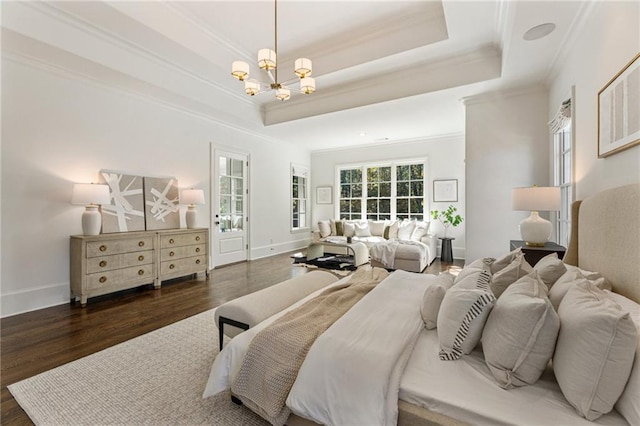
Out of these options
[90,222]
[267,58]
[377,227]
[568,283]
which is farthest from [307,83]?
[377,227]

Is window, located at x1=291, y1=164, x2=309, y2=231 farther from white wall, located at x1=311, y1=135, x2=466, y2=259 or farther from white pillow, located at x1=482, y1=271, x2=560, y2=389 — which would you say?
white pillow, located at x1=482, y1=271, x2=560, y2=389

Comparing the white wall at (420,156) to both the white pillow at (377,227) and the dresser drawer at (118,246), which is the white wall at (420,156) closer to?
the white pillow at (377,227)

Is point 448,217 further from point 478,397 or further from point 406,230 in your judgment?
point 478,397

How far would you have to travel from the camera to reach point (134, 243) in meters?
3.76

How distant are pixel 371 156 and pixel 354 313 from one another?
6339mm

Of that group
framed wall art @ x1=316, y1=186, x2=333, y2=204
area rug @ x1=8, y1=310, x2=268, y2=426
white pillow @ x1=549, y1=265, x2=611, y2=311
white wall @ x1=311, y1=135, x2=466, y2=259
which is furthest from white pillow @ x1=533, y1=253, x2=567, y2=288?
framed wall art @ x1=316, y1=186, x2=333, y2=204

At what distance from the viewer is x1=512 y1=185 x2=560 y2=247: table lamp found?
9.02ft

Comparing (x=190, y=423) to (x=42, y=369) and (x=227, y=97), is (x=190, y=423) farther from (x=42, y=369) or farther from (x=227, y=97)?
(x=227, y=97)

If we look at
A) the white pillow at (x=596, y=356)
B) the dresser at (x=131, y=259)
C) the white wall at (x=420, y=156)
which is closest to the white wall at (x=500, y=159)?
the white wall at (x=420, y=156)

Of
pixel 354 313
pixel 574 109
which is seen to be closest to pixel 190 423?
pixel 354 313

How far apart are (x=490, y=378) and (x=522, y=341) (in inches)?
8.3

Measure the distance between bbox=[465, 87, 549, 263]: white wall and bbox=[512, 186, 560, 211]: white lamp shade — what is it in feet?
4.25

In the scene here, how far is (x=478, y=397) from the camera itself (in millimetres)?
1070

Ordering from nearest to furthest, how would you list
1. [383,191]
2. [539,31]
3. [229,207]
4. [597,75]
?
[597,75] < [539,31] < [229,207] < [383,191]
